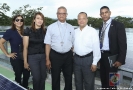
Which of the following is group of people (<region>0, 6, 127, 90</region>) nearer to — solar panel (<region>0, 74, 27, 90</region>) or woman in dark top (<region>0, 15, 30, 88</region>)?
woman in dark top (<region>0, 15, 30, 88</region>)

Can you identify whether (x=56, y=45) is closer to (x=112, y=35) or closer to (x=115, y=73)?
(x=112, y=35)

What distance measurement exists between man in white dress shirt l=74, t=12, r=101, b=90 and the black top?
647 mm

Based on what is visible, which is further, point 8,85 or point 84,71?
point 84,71

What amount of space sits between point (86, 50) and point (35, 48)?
0.92m

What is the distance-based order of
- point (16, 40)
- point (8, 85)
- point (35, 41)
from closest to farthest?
point (8, 85) → point (35, 41) → point (16, 40)

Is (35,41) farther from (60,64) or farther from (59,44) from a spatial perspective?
(60,64)

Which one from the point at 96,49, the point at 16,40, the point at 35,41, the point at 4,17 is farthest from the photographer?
the point at 4,17

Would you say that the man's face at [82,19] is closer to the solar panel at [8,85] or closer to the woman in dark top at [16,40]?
the woman in dark top at [16,40]

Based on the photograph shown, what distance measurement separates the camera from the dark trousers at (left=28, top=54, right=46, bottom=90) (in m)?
2.68

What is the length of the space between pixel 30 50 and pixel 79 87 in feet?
3.85

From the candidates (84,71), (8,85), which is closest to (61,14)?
(84,71)

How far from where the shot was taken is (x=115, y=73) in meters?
2.66

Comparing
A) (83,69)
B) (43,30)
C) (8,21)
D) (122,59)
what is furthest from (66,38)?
(8,21)

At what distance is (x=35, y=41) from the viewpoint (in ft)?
8.77
